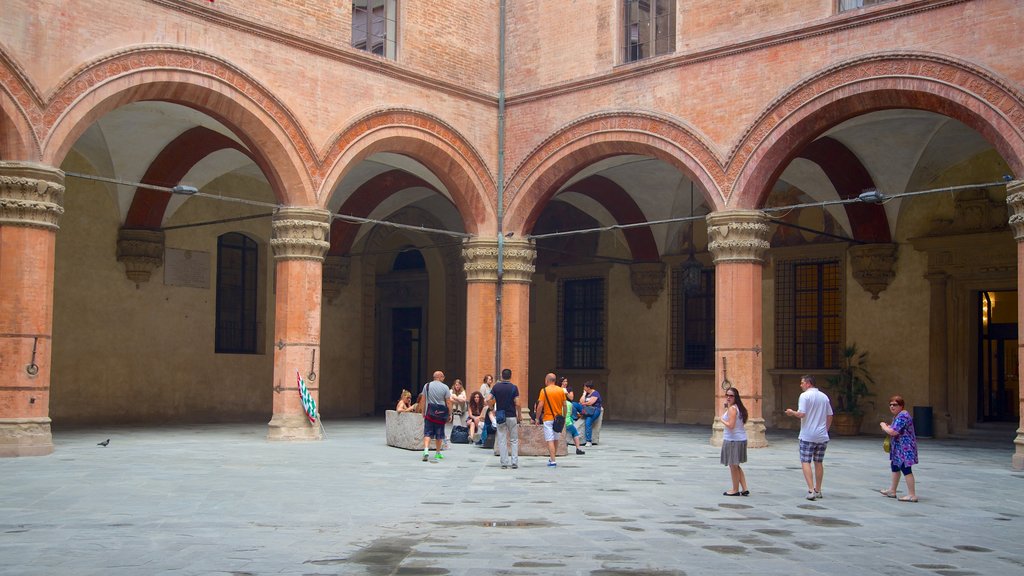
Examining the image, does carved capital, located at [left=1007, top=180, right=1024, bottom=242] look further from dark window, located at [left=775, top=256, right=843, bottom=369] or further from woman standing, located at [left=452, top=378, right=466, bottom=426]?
woman standing, located at [left=452, top=378, right=466, bottom=426]

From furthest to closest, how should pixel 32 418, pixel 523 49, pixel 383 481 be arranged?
pixel 523 49 → pixel 32 418 → pixel 383 481

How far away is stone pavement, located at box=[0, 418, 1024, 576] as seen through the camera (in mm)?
Answer: 6645

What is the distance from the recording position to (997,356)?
18703 mm

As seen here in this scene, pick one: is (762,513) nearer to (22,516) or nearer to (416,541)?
(416,541)

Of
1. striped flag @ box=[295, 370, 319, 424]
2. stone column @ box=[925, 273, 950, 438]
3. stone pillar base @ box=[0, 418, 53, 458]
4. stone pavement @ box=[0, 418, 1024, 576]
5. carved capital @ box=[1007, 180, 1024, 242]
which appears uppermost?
carved capital @ box=[1007, 180, 1024, 242]

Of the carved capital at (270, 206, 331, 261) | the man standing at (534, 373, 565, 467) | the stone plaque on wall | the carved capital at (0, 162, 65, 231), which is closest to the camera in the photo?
the carved capital at (0, 162, 65, 231)

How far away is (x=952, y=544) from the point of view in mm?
7535

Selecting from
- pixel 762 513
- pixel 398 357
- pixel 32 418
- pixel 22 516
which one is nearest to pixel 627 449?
pixel 762 513

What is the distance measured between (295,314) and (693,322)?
9.66 metres

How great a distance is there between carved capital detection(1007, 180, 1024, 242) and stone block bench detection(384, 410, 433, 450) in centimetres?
810

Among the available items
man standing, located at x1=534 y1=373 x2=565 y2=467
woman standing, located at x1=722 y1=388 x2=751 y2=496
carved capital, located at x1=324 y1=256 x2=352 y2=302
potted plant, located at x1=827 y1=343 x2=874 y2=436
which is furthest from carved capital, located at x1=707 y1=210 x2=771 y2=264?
carved capital, located at x1=324 y1=256 x2=352 y2=302

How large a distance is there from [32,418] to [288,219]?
484 cm

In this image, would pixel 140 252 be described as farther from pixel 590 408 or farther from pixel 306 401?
pixel 590 408

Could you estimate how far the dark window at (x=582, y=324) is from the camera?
24.0 meters
